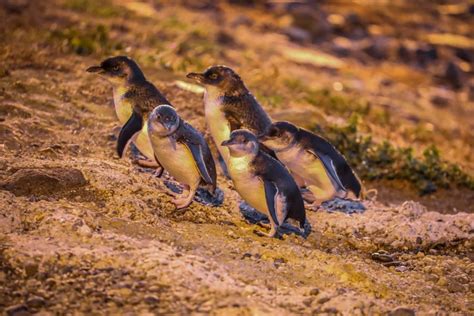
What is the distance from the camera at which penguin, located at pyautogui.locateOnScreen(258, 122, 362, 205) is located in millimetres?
6617

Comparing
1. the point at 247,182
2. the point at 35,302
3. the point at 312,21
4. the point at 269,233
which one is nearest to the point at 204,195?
the point at 247,182

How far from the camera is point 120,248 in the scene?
16.4 feet

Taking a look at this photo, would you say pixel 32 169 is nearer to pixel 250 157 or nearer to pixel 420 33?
pixel 250 157

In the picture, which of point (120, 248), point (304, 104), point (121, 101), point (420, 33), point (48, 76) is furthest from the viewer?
point (420, 33)

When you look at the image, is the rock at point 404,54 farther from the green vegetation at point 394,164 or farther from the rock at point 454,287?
the rock at point 454,287

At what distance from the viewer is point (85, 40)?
10.9 m

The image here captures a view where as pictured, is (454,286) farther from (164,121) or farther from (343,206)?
(164,121)

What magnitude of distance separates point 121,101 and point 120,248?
7.51ft

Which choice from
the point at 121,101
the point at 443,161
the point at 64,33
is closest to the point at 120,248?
the point at 121,101

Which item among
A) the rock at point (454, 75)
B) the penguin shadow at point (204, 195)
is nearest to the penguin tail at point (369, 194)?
the penguin shadow at point (204, 195)

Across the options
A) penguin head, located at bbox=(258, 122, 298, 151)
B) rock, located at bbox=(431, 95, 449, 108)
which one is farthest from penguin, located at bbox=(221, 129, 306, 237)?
rock, located at bbox=(431, 95, 449, 108)

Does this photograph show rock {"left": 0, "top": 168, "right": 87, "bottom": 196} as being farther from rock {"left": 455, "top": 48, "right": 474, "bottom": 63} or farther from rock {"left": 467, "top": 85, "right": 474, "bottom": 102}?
rock {"left": 455, "top": 48, "right": 474, "bottom": 63}

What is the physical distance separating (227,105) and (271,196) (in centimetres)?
149

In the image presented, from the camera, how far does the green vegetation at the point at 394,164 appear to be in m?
8.84
